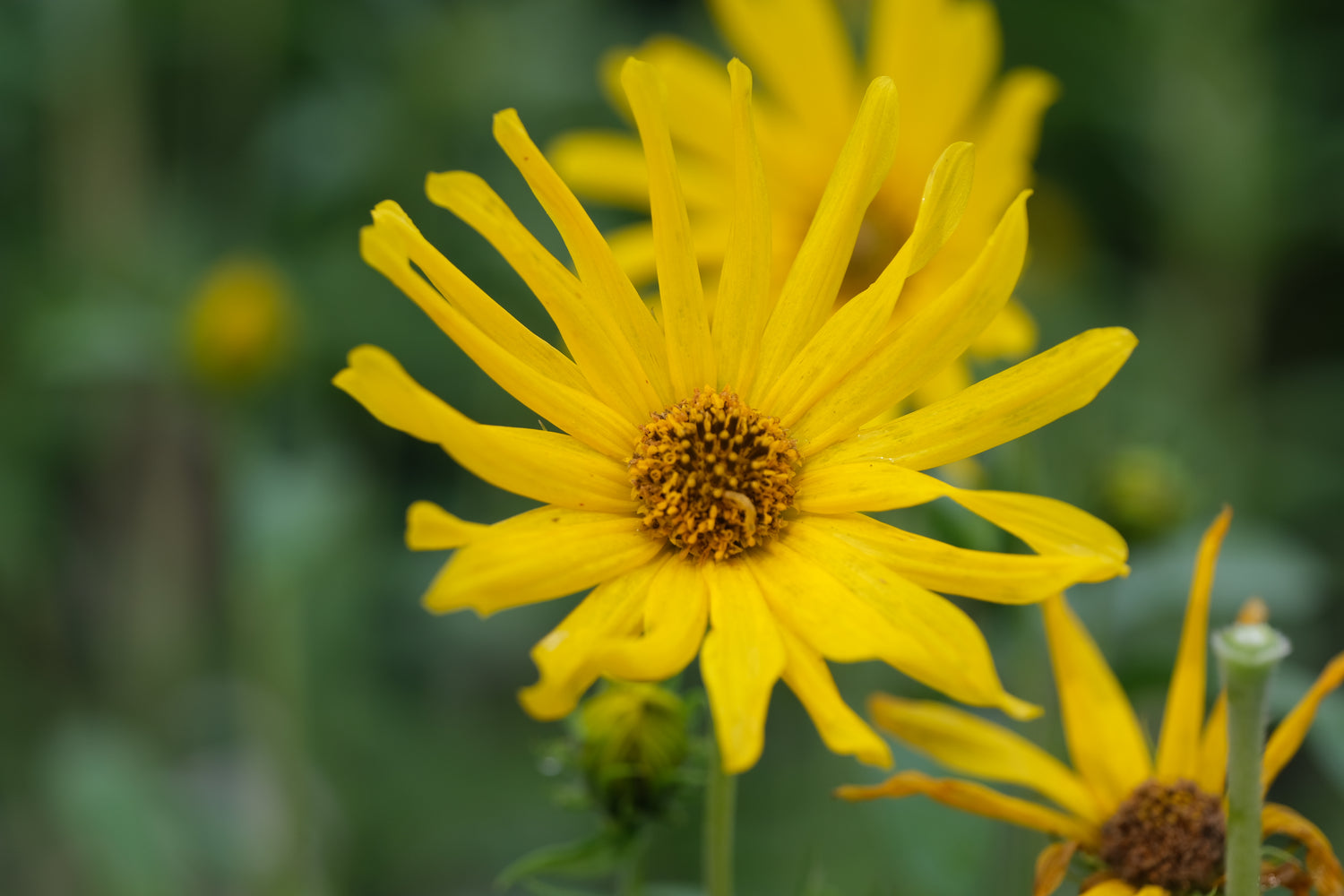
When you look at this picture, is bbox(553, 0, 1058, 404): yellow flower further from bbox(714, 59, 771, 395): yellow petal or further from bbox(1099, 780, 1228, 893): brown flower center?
bbox(1099, 780, 1228, 893): brown flower center

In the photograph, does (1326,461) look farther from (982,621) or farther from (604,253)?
(604,253)

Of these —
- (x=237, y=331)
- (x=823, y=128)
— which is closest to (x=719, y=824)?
(x=823, y=128)

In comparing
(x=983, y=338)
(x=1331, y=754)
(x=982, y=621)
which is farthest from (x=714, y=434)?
(x=982, y=621)

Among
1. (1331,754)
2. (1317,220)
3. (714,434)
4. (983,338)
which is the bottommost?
(1331,754)

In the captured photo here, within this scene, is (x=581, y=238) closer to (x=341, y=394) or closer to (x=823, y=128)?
(x=823, y=128)

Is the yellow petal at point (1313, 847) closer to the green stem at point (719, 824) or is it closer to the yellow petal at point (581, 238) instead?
the green stem at point (719, 824)

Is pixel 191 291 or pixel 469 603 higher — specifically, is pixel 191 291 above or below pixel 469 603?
above
